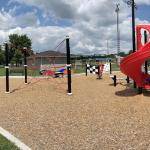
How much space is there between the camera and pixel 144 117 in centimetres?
1158

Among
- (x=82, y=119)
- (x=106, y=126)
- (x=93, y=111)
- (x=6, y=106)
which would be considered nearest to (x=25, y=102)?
(x=6, y=106)

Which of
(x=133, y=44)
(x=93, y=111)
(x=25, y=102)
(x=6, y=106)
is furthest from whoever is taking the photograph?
(x=133, y=44)

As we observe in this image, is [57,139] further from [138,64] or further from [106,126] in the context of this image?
[138,64]

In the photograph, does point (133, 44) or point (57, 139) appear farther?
point (133, 44)

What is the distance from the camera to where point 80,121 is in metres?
11.5

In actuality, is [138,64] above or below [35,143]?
above

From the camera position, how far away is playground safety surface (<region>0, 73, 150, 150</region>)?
892 cm

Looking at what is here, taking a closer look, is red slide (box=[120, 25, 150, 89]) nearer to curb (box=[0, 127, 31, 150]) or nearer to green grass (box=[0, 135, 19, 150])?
curb (box=[0, 127, 31, 150])

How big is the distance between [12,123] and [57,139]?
2737mm

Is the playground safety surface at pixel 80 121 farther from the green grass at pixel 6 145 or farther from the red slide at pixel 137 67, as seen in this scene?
the red slide at pixel 137 67

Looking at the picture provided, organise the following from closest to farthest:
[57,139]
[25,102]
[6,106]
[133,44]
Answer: [57,139] → [6,106] → [25,102] → [133,44]

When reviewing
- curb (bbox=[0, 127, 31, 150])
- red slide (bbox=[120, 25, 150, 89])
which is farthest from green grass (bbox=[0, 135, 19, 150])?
red slide (bbox=[120, 25, 150, 89])

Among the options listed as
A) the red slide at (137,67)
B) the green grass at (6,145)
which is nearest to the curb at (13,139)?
the green grass at (6,145)

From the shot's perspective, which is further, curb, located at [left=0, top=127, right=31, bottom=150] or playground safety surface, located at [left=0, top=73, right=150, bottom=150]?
playground safety surface, located at [left=0, top=73, right=150, bottom=150]
